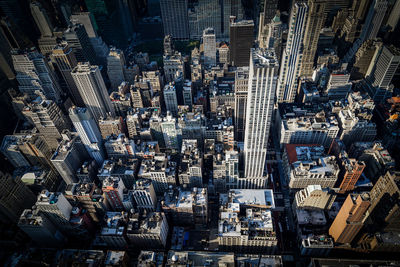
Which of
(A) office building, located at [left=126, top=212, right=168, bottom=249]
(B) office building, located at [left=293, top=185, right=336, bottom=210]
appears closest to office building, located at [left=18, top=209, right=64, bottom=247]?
(A) office building, located at [left=126, top=212, right=168, bottom=249]

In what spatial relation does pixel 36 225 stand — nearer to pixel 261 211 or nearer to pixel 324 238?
pixel 261 211

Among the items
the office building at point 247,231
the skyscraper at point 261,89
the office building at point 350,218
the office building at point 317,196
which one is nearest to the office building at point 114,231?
the office building at point 247,231

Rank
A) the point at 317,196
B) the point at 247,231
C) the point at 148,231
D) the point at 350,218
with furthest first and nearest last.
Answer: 1. the point at 317,196
2. the point at 148,231
3. the point at 247,231
4. the point at 350,218

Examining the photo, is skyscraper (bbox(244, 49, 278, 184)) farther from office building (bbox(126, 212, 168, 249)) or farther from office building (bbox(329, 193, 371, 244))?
office building (bbox(126, 212, 168, 249))

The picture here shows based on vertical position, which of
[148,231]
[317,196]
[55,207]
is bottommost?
[148,231]

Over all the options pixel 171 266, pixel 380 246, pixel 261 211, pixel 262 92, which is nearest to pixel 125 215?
pixel 171 266

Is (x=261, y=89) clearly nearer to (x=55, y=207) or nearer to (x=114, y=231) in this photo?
(x=114, y=231)

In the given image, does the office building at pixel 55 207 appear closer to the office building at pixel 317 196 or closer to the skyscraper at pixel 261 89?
the skyscraper at pixel 261 89

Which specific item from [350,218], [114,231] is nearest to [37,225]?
[114,231]
